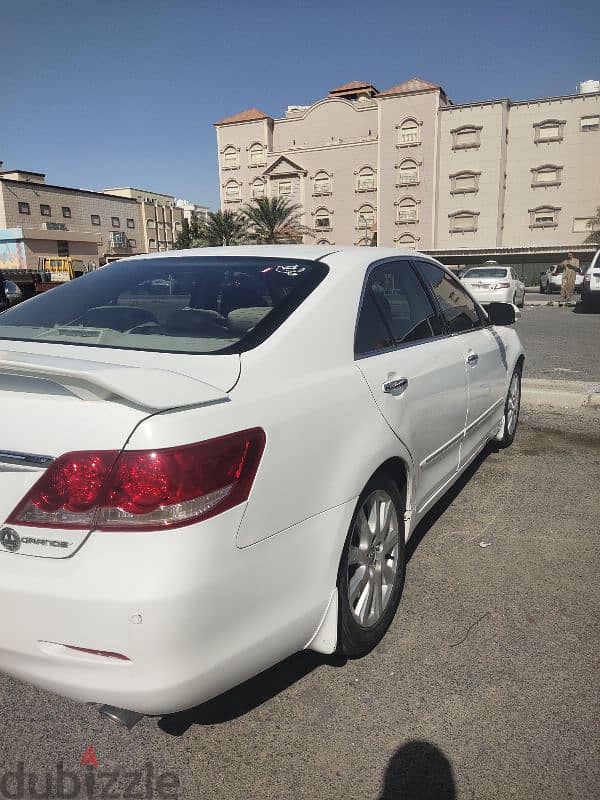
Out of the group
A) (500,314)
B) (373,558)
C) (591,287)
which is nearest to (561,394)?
(500,314)

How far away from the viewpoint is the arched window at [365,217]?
60000 mm

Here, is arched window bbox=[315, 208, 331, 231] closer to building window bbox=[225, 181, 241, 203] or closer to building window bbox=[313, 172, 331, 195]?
building window bbox=[313, 172, 331, 195]

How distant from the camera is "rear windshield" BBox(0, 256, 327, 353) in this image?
7.48 feet

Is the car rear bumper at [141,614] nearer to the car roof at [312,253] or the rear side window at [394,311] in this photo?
the rear side window at [394,311]

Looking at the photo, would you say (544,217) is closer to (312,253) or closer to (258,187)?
(258,187)

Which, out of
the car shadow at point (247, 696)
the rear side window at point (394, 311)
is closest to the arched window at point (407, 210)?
the rear side window at point (394, 311)

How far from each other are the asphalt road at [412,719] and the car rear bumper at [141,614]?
0.43 m

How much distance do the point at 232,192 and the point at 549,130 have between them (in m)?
30.8

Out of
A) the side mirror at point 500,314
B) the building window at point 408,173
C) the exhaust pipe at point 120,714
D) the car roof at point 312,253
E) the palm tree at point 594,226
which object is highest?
the building window at point 408,173

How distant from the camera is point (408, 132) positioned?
185 ft

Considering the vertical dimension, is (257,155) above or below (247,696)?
above

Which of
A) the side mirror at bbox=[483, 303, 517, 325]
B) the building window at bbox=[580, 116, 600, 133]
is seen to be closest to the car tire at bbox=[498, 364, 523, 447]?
the side mirror at bbox=[483, 303, 517, 325]

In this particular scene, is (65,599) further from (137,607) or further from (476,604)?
(476,604)

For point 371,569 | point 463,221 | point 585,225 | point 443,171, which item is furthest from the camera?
point 463,221
